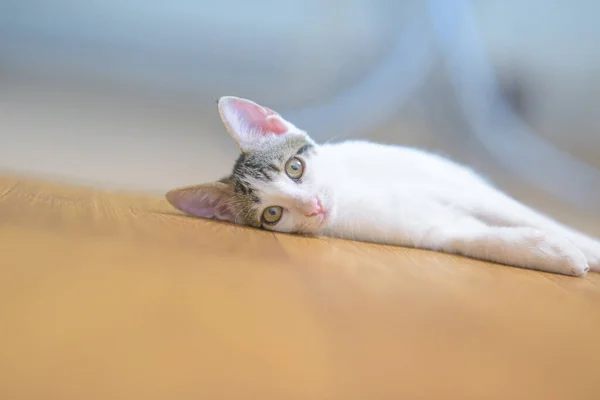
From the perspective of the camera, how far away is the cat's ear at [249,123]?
1.32m

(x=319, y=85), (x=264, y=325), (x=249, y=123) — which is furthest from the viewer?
(x=319, y=85)

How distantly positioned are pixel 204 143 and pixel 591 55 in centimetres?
171

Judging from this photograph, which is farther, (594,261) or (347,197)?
(347,197)

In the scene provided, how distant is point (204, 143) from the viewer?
212cm

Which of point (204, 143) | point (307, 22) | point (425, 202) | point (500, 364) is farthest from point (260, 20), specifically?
point (500, 364)

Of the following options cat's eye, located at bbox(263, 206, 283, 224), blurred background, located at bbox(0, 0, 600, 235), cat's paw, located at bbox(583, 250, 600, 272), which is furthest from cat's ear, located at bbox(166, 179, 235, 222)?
cat's paw, located at bbox(583, 250, 600, 272)

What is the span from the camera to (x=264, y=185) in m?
1.28

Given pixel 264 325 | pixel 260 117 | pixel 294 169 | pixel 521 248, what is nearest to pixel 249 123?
pixel 260 117

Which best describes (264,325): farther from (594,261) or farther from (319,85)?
(319,85)

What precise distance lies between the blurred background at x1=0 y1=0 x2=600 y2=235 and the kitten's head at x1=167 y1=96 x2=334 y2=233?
0.62 metres

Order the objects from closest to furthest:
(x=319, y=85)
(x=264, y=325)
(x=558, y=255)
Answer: (x=264, y=325) → (x=558, y=255) → (x=319, y=85)

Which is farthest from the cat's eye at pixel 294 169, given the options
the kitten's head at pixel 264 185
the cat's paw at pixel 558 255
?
the cat's paw at pixel 558 255

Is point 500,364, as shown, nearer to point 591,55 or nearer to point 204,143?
point 204,143

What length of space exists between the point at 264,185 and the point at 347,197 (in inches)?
8.9
